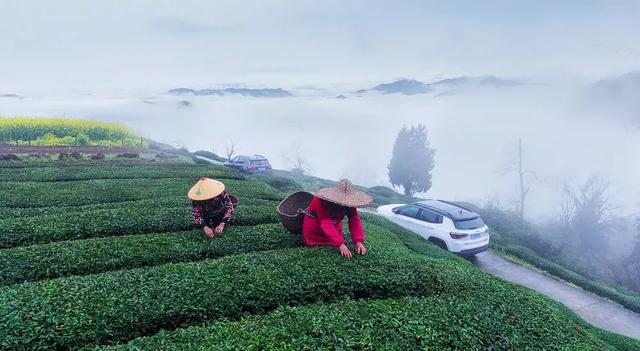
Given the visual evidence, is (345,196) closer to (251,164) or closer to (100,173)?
(100,173)

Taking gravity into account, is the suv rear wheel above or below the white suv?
below

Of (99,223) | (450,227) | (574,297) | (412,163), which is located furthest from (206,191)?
(412,163)

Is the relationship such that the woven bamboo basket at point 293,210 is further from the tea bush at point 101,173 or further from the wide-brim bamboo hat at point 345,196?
the tea bush at point 101,173

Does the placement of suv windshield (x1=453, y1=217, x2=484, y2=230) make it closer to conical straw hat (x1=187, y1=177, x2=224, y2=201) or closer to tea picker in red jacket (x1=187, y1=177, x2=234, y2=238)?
tea picker in red jacket (x1=187, y1=177, x2=234, y2=238)

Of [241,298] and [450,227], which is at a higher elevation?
[241,298]

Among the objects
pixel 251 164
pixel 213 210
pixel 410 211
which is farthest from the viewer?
pixel 251 164

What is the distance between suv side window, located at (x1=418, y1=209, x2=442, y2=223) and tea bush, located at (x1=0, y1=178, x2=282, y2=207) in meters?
6.46

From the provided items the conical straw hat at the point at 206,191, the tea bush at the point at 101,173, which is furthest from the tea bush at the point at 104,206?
the tea bush at the point at 101,173

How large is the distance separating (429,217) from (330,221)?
9.96 meters

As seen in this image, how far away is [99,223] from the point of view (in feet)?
37.0

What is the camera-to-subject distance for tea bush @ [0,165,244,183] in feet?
63.4

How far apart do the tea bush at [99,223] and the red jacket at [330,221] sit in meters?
4.01

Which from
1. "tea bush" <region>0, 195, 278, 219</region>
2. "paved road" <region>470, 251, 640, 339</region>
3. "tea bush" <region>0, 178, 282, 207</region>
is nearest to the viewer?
"paved road" <region>470, 251, 640, 339</region>

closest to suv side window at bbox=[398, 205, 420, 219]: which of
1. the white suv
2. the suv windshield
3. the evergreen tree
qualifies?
the white suv
